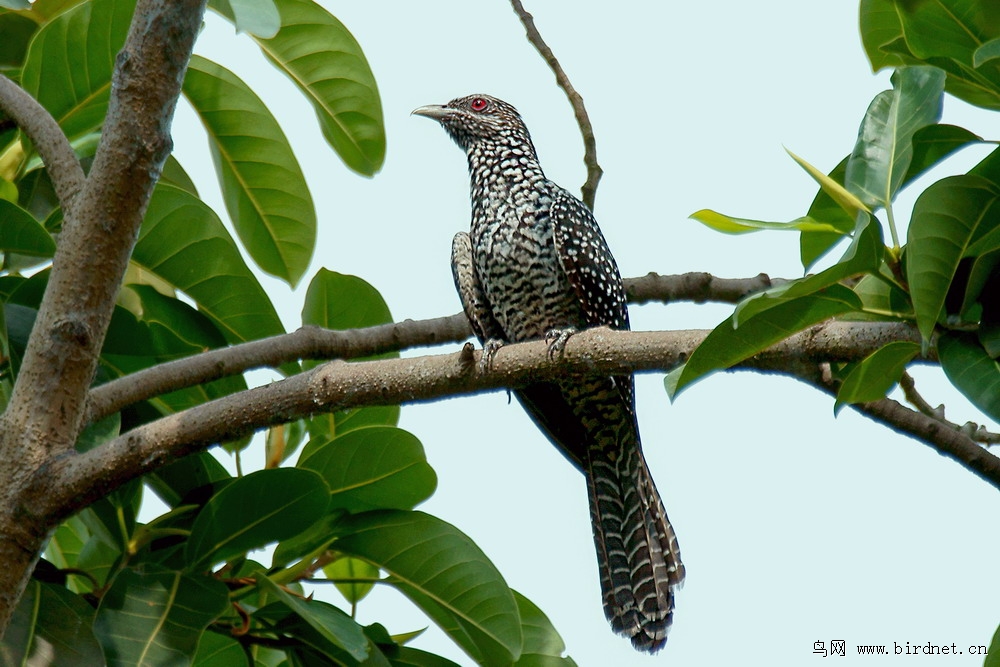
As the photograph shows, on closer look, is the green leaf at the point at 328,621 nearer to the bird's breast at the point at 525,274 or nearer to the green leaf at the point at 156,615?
the green leaf at the point at 156,615

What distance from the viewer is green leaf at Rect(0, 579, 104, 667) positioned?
226cm

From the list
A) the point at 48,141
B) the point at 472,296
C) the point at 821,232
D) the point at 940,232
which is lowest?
Result: the point at 940,232

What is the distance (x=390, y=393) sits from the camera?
7.29 feet

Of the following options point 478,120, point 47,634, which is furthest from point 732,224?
point 478,120

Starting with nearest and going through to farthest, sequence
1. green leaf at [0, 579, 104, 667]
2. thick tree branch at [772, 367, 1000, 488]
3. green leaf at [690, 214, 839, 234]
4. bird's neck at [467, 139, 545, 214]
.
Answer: green leaf at [690, 214, 839, 234], thick tree branch at [772, 367, 1000, 488], green leaf at [0, 579, 104, 667], bird's neck at [467, 139, 545, 214]

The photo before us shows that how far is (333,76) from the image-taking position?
3408 mm

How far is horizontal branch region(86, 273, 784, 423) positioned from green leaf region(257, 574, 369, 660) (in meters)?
0.51

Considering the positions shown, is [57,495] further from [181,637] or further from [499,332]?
[499,332]

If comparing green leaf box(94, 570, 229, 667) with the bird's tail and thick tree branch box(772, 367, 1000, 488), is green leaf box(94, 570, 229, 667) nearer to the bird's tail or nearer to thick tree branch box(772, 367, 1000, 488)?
thick tree branch box(772, 367, 1000, 488)

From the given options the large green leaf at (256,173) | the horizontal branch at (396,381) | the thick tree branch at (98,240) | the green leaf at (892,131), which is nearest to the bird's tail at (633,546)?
the large green leaf at (256,173)

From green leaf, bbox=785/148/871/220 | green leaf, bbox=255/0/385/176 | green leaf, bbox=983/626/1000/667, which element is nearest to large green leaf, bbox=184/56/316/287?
green leaf, bbox=255/0/385/176

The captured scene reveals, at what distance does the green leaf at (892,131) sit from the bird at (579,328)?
1.54m

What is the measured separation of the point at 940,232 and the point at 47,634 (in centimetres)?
199

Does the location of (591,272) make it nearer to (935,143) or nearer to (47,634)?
(935,143)
